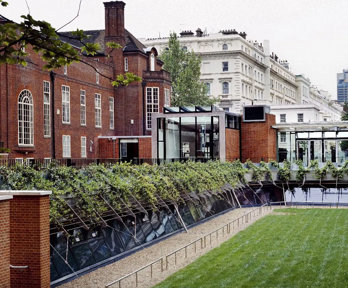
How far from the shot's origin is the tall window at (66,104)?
4572 centimetres

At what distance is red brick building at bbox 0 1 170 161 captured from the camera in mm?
38469

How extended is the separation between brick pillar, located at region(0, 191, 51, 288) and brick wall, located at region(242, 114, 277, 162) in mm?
32134

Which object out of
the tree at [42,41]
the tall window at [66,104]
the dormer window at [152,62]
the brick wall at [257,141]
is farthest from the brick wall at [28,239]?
the dormer window at [152,62]

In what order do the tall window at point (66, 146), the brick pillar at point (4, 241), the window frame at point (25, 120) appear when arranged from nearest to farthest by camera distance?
the brick pillar at point (4, 241) → the window frame at point (25, 120) → the tall window at point (66, 146)

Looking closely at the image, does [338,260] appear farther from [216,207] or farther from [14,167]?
[216,207]

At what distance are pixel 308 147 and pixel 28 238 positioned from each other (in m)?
35.7

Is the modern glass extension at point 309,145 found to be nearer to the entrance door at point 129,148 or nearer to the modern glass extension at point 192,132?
the modern glass extension at point 192,132

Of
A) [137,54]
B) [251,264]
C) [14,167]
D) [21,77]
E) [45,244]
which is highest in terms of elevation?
[137,54]

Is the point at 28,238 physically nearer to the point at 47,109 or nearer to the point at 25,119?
the point at 25,119

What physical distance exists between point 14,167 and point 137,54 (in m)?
38.4

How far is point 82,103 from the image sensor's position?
160 feet

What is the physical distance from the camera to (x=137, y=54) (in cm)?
5644

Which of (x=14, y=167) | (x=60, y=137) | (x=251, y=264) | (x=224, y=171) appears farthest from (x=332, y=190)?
(x=14, y=167)

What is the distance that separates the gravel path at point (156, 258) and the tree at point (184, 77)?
42.0 m
